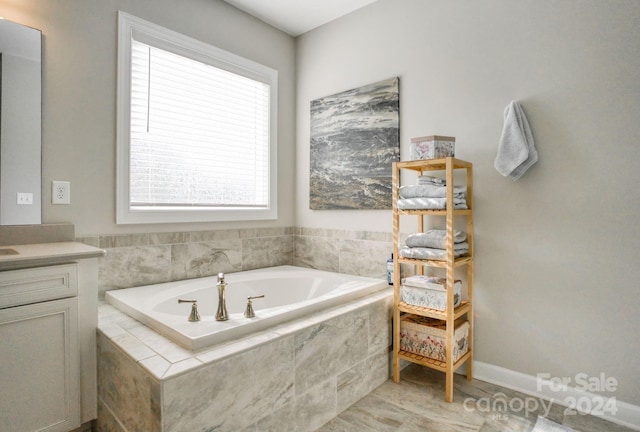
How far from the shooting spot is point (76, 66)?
1.95 metres

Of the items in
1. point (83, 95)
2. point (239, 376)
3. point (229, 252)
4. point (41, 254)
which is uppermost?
point (83, 95)

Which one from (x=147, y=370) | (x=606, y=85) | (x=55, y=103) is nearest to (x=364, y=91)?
(x=606, y=85)

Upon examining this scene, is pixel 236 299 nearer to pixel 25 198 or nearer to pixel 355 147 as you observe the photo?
pixel 25 198

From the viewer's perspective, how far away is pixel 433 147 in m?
2.03

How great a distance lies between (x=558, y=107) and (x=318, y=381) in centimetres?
190

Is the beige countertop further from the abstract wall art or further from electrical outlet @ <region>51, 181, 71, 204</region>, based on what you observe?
the abstract wall art

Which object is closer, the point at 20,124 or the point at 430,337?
the point at 20,124

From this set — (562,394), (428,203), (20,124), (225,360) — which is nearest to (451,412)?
(562,394)

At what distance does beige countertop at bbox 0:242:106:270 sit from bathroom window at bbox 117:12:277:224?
18.6 inches

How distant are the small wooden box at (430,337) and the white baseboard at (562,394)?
0.21m

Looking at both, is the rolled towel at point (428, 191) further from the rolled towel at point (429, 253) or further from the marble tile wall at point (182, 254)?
the marble tile wall at point (182, 254)

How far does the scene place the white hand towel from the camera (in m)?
1.89

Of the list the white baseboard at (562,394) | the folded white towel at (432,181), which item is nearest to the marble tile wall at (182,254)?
the folded white towel at (432,181)

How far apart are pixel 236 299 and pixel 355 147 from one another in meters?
1.46
